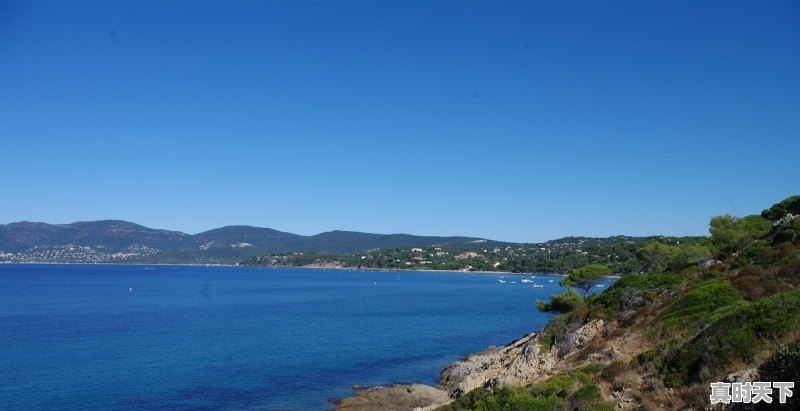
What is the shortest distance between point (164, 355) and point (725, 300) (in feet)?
138

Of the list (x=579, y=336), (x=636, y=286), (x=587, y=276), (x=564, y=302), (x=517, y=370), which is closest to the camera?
(x=517, y=370)

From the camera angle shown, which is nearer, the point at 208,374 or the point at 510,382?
the point at 510,382

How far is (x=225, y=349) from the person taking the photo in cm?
5222

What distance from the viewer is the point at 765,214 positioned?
5241cm

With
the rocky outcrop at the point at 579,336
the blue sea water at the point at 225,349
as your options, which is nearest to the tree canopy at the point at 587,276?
the blue sea water at the point at 225,349

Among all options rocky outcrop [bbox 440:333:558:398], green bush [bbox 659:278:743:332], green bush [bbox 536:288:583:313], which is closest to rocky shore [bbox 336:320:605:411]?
rocky outcrop [bbox 440:333:558:398]

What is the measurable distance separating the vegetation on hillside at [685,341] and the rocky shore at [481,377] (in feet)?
4.37

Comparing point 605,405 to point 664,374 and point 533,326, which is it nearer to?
point 664,374

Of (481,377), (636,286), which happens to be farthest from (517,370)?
(636,286)

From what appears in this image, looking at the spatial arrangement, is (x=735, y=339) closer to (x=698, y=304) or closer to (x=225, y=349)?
(x=698, y=304)

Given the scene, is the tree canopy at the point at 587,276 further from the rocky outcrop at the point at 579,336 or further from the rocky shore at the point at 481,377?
the rocky outcrop at the point at 579,336

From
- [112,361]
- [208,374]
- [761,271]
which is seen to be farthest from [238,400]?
[761,271]

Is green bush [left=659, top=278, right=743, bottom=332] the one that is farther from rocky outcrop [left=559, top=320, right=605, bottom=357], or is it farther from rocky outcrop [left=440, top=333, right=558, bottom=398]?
rocky outcrop [left=440, top=333, right=558, bottom=398]

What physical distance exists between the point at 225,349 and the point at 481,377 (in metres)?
29.5
